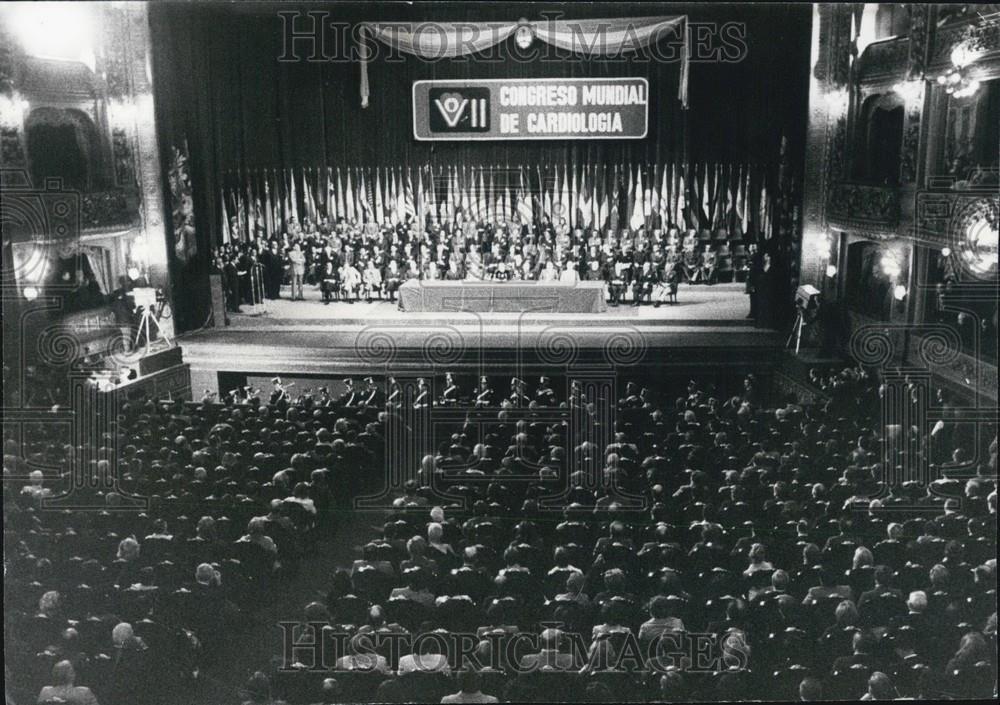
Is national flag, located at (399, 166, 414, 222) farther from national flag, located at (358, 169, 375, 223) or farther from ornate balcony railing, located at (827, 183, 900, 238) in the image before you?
ornate balcony railing, located at (827, 183, 900, 238)

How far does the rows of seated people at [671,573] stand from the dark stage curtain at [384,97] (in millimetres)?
3171

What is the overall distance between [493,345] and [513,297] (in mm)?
684

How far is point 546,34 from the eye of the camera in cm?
1047

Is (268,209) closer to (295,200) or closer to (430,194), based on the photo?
(295,200)

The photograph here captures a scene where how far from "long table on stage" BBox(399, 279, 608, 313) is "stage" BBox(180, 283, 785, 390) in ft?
0.34

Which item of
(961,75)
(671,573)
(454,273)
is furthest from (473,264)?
(961,75)

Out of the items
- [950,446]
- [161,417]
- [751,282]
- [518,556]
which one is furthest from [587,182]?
[161,417]

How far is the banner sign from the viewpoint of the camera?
421 inches

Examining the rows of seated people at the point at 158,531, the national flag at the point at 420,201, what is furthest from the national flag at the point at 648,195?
the rows of seated people at the point at 158,531

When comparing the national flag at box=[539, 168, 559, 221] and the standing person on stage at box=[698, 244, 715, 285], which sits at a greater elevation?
the national flag at box=[539, 168, 559, 221]

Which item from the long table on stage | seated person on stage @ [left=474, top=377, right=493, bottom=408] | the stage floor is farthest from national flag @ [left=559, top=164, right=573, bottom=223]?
seated person on stage @ [left=474, top=377, right=493, bottom=408]

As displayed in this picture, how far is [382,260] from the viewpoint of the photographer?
11547 mm

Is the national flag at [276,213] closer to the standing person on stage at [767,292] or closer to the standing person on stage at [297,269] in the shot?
the standing person on stage at [297,269]

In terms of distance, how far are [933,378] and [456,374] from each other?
5698 millimetres
